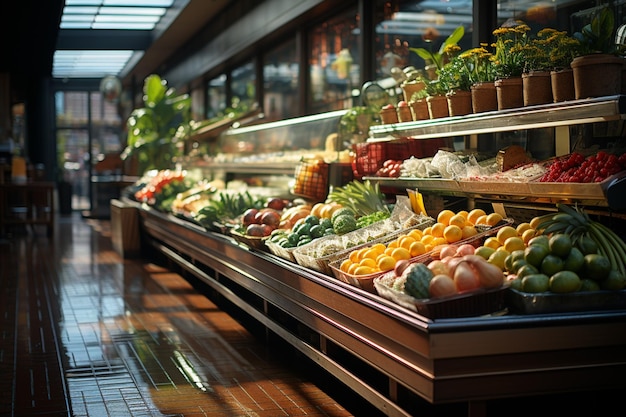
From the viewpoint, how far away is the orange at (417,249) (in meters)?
4.16

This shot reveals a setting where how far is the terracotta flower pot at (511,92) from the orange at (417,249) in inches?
32.0

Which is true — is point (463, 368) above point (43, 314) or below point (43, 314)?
above

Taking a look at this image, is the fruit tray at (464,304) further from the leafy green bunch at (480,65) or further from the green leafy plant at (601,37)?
the leafy green bunch at (480,65)

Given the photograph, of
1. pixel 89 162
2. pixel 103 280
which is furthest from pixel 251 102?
pixel 89 162

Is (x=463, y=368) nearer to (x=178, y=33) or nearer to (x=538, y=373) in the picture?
(x=538, y=373)

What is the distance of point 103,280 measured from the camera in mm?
8969

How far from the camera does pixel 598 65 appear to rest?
3.56 meters

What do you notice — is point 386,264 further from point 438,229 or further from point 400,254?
point 438,229

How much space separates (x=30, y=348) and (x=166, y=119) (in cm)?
1070

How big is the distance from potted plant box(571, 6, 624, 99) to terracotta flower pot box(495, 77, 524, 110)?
1.66 ft

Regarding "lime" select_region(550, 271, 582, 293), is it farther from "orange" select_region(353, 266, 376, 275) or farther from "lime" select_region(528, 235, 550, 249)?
"orange" select_region(353, 266, 376, 275)

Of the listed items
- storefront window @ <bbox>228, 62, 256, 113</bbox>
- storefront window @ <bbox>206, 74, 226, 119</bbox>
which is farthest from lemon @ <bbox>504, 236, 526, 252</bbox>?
storefront window @ <bbox>206, 74, 226, 119</bbox>

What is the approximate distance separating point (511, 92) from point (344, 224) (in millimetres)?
1449

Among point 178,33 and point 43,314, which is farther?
point 178,33
